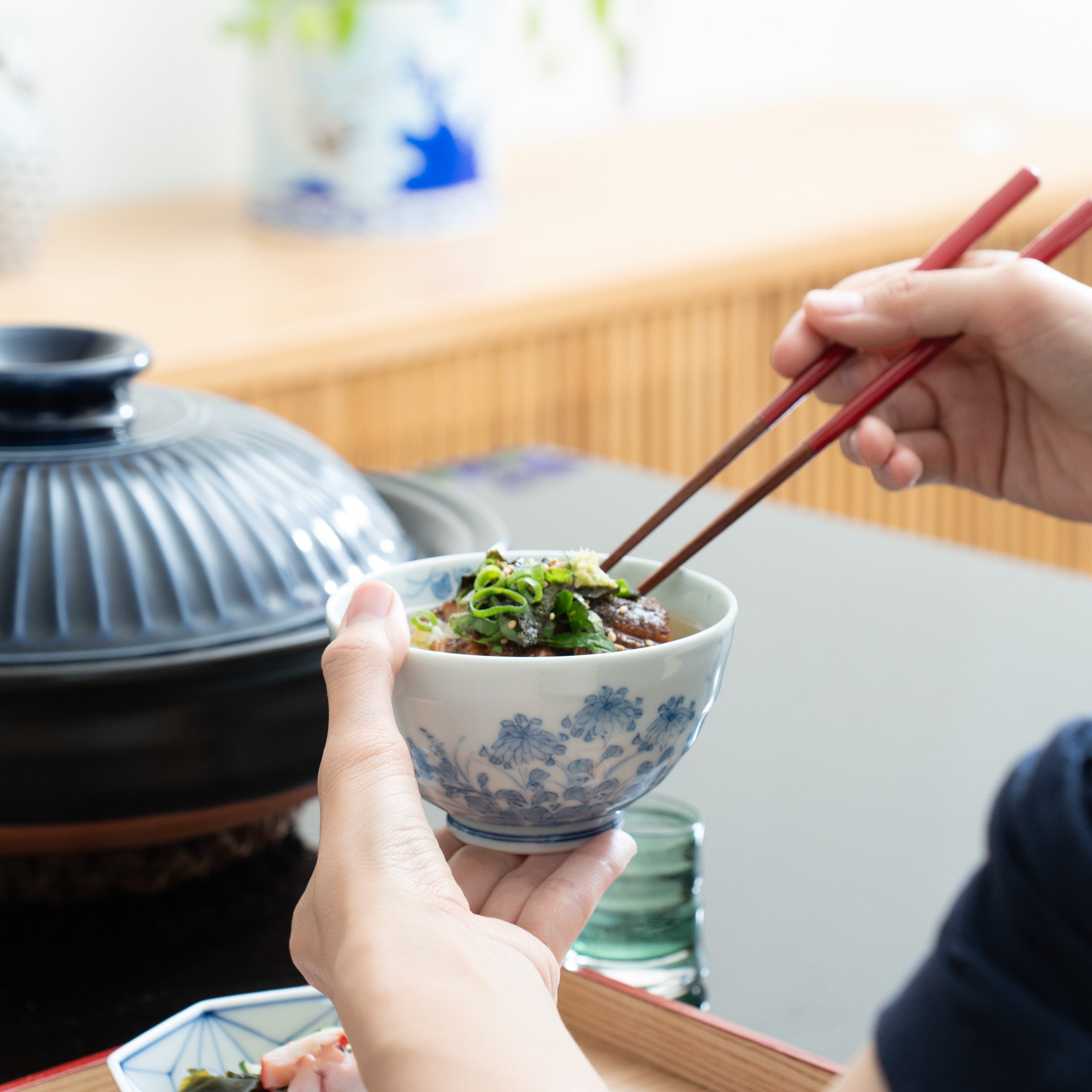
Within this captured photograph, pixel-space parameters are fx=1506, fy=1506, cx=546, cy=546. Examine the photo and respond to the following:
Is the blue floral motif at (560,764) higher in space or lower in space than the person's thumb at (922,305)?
lower

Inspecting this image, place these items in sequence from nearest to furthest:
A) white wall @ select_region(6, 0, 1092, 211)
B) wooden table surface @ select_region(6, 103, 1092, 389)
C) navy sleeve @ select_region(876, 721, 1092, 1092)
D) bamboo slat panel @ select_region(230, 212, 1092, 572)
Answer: navy sleeve @ select_region(876, 721, 1092, 1092) < wooden table surface @ select_region(6, 103, 1092, 389) < bamboo slat panel @ select_region(230, 212, 1092, 572) < white wall @ select_region(6, 0, 1092, 211)

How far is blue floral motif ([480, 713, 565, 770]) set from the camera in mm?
634

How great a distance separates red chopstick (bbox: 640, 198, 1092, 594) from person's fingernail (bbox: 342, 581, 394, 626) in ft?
0.47

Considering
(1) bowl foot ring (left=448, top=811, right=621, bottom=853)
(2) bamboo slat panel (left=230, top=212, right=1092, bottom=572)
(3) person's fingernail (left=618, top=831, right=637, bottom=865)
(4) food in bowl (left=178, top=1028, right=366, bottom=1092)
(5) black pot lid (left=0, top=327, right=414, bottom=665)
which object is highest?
(5) black pot lid (left=0, top=327, right=414, bottom=665)

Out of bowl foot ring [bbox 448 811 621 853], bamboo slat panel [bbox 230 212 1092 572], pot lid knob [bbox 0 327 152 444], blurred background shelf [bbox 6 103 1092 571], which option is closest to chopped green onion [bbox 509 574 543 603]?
bowl foot ring [bbox 448 811 621 853]

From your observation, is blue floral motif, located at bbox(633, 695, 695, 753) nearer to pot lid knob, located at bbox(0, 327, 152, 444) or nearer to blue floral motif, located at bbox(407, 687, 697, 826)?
blue floral motif, located at bbox(407, 687, 697, 826)

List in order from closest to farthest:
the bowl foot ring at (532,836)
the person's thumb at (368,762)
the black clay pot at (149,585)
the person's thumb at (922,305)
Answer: the person's thumb at (368,762) → the bowl foot ring at (532,836) → the black clay pot at (149,585) → the person's thumb at (922,305)

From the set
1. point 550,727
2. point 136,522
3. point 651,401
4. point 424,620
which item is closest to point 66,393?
point 136,522

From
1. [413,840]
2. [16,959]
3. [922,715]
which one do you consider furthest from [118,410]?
[922,715]

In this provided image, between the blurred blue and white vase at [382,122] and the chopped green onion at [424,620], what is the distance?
187 cm

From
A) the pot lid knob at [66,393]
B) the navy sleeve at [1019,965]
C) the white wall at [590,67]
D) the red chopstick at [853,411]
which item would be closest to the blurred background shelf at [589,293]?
the white wall at [590,67]

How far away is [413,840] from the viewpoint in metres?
0.59

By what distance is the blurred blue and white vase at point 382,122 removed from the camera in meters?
2.41

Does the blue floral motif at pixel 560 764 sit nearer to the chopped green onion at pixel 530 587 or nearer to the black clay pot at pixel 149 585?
the chopped green onion at pixel 530 587
